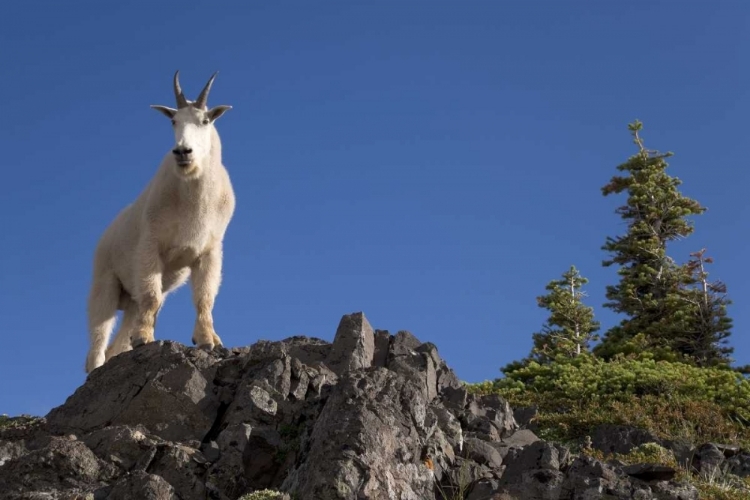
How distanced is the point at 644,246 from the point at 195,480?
28233 mm

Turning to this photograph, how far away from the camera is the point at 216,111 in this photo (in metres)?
13.1

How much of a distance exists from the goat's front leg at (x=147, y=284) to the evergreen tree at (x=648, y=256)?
1892cm

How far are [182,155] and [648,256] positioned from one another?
2617 centimetres

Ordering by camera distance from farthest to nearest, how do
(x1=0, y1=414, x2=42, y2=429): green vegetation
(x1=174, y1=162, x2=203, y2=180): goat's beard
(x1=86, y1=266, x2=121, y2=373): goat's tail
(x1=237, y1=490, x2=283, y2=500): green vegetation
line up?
(x1=86, y1=266, x2=121, y2=373): goat's tail
(x1=0, y1=414, x2=42, y2=429): green vegetation
(x1=174, y1=162, x2=203, y2=180): goat's beard
(x1=237, y1=490, x2=283, y2=500): green vegetation

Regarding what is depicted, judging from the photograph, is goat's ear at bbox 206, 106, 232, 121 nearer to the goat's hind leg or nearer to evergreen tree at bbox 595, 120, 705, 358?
the goat's hind leg

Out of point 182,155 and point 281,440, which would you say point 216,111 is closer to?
point 182,155

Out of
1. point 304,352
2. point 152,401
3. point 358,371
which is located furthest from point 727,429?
point 152,401

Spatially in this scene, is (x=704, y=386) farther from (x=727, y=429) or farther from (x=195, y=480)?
(x=195, y=480)

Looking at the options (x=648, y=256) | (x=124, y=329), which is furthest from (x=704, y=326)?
(x=124, y=329)

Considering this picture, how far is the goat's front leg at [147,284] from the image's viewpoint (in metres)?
12.8

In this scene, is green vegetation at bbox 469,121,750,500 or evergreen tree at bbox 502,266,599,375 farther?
evergreen tree at bbox 502,266,599,375

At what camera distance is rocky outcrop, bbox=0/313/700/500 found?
8547mm

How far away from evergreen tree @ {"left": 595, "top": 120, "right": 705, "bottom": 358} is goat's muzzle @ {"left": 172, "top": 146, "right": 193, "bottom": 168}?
19.5 meters

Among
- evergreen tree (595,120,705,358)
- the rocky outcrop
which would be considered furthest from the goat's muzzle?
evergreen tree (595,120,705,358)
